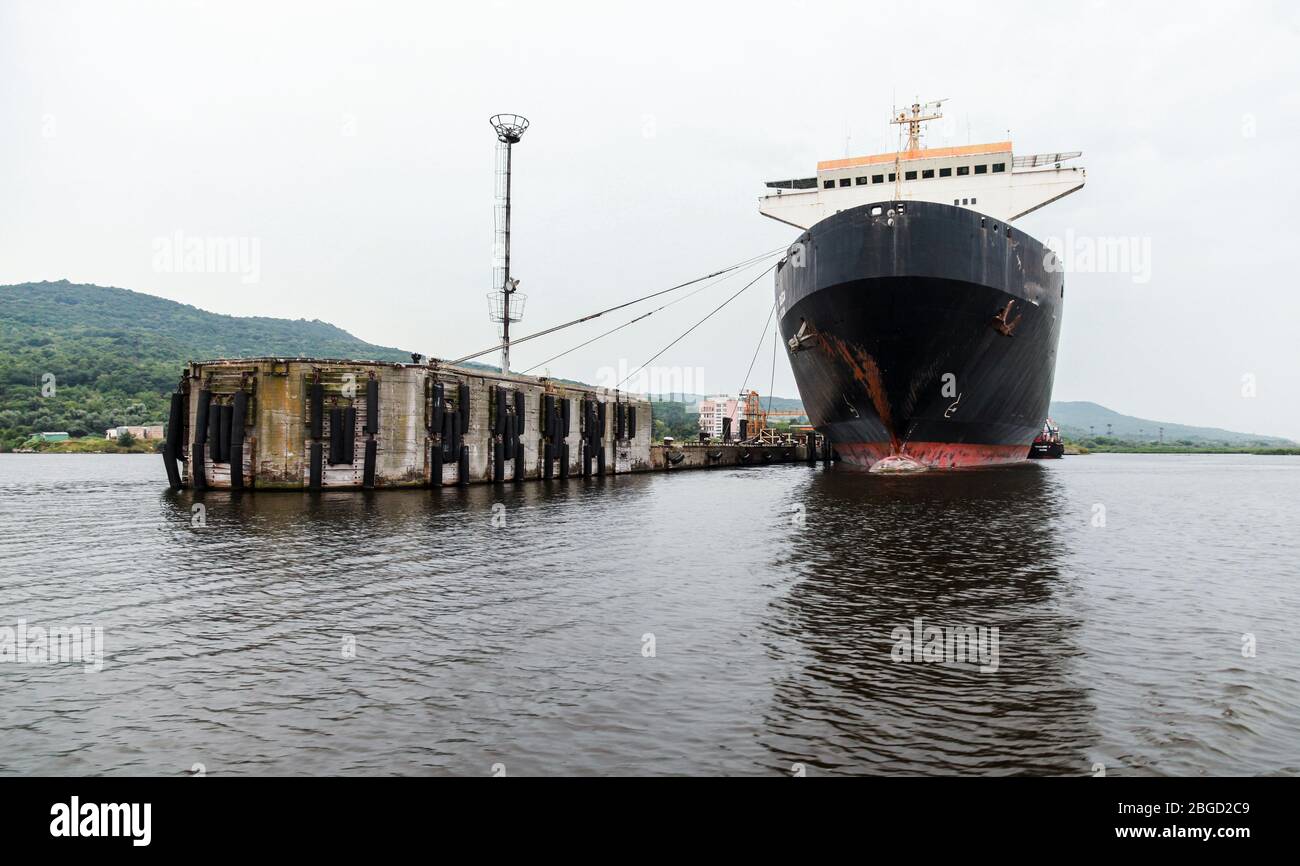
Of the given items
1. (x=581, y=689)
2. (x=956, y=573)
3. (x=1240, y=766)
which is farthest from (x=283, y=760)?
(x=956, y=573)

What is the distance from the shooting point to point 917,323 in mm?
31109

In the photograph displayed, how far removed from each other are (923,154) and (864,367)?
20772mm

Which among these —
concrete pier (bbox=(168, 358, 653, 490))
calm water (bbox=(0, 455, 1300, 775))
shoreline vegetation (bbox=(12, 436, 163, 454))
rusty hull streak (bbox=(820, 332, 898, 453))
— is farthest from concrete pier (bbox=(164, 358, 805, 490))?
shoreline vegetation (bbox=(12, 436, 163, 454))

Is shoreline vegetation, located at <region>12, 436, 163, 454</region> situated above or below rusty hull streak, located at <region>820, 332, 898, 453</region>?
below

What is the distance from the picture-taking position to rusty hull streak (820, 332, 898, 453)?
33.2m

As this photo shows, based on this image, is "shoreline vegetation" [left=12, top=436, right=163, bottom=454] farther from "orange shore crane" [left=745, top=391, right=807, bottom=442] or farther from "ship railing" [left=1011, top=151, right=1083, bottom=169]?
"ship railing" [left=1011, top=151, right=1083, bottom=169]

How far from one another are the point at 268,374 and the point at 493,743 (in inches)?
993

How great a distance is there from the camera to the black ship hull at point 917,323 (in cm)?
3042

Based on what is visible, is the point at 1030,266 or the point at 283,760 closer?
the point at 283,760

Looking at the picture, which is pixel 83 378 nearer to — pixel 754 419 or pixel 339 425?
pixel 754 419

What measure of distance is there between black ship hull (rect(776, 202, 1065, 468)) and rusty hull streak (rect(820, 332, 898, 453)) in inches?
2.5

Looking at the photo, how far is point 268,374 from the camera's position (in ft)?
88.9

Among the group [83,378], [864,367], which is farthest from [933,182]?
[83,378]
